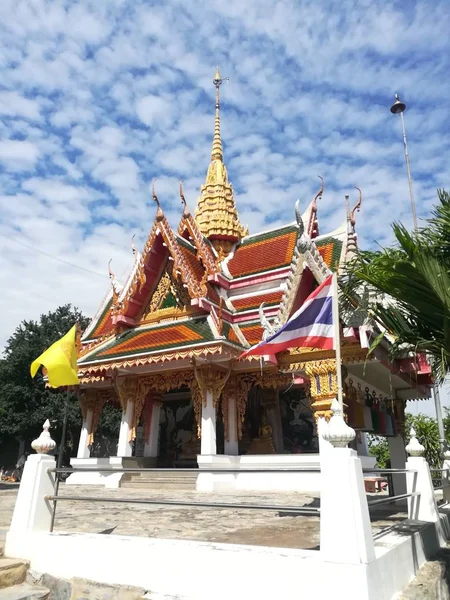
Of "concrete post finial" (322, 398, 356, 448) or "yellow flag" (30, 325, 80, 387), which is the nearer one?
"concrete post finial" (322, 398, 356, 448)

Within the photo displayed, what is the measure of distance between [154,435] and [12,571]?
455 inches

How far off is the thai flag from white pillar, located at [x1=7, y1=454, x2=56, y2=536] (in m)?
3.45

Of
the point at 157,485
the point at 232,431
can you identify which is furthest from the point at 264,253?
the point at 157,485

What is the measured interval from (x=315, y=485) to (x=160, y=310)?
7222mm

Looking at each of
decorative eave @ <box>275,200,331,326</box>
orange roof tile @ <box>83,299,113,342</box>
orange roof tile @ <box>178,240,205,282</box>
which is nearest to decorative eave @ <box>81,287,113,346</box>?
orange roof tile @ <box>83,299,113,342</box>

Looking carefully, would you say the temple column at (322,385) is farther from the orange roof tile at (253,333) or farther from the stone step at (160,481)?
the stone step at (160,481)

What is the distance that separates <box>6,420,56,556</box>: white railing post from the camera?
4.56m

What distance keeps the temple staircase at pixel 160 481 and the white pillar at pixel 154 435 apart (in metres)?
1.74

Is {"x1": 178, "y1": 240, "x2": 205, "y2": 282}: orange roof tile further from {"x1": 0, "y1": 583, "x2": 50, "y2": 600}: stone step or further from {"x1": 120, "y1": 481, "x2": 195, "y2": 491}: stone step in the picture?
{"x1": 0, "y1": 583, "x2": 50, "y2": 600}: stone step

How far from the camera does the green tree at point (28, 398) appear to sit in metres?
26.2

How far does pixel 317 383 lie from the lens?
412 inches

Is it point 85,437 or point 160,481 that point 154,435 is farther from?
point 160,481

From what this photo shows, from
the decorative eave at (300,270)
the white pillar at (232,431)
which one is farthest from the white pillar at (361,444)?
the decorative eave at (300,270)

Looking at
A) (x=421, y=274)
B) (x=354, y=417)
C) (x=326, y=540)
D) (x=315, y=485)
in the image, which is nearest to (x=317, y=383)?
(x=354, y=417)
